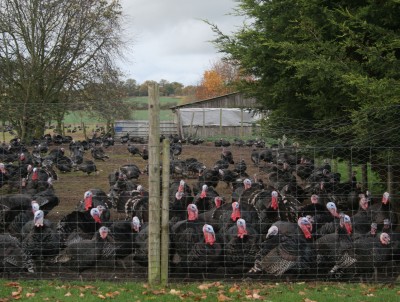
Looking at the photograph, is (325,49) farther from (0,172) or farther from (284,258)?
(0,172)

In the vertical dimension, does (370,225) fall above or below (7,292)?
above

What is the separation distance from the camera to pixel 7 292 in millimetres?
6008

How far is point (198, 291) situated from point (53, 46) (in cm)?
2206

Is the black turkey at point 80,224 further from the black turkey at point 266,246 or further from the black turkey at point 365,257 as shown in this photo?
the black turkey at point 365,257

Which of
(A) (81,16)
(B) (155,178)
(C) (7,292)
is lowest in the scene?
(C) (7,292)

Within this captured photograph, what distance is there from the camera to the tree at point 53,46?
967 inches

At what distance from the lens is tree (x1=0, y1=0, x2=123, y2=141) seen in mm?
24562

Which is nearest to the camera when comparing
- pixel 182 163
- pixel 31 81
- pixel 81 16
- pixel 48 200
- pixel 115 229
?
pixel 115 229

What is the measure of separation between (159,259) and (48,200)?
3944 millimetres

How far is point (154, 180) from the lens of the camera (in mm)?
6238

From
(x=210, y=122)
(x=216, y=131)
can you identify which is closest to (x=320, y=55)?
(x=216, y=131)

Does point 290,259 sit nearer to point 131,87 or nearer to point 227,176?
point 227,176

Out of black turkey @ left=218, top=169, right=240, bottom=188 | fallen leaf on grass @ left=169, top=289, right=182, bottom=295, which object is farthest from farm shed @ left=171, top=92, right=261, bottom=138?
fallen leaf on grass @ left=169, top=289, right=182, bottom=295

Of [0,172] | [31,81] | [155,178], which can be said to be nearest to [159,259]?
[155,178]
